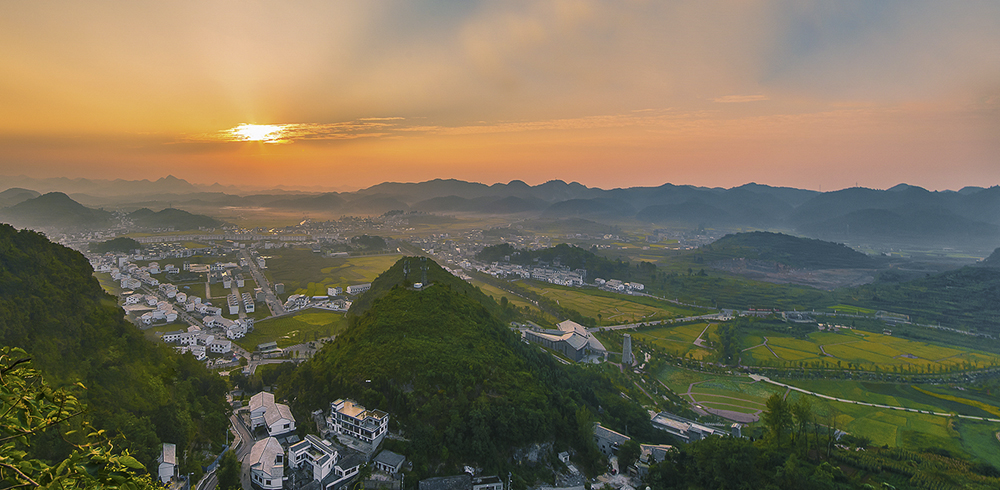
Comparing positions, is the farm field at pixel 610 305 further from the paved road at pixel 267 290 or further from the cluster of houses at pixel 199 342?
the cluster of houses at pixel 199 342

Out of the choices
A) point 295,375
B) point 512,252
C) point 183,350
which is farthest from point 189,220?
point 295,375

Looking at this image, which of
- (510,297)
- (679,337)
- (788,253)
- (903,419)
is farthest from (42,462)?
(788,253)

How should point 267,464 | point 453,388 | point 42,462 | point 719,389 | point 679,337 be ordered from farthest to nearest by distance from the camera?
1. point 679,337
2. point 719,389
3. point 453,388
4. point 267,464
5. point 42,462

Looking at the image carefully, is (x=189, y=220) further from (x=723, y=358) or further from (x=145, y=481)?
(x=145, y=481)

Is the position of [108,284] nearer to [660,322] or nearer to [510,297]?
[510,297]

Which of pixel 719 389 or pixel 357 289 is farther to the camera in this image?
pixel 357 289

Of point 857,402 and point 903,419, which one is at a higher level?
point 857,402

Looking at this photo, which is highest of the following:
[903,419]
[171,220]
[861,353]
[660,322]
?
[171,220]
